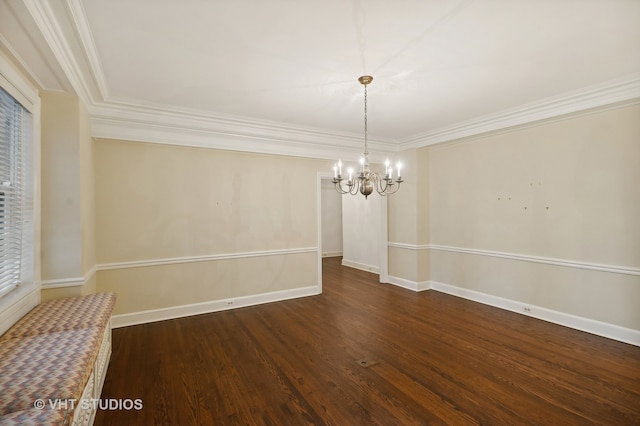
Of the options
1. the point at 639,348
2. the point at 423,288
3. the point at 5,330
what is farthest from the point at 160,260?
the point at 639,348

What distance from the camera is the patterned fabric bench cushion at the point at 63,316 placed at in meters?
2.11

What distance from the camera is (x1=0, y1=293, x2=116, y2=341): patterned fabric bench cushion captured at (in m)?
2.11

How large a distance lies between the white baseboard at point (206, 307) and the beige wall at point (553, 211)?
268 cm

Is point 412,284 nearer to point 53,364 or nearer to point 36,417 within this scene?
point 53,364

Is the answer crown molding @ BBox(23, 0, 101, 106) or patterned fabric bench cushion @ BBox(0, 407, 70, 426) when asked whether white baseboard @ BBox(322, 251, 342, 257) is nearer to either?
crown molding @ BBox(23, 0, 101, 106)

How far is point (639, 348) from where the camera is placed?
3100 millimetres

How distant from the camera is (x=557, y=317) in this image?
378cm

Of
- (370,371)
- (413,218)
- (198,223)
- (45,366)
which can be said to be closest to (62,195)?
(198,223)

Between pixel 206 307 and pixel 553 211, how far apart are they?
486 cm

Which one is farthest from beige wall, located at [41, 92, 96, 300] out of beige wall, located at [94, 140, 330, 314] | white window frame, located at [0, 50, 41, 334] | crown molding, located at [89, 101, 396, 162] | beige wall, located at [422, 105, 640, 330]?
beige wall, located at [422, 105, 640, 330]

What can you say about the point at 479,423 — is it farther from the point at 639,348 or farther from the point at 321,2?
the point at 321,2

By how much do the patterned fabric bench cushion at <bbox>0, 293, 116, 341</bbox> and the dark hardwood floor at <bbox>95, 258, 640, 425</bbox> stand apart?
0.64 meters

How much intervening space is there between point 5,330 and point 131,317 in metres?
1.88

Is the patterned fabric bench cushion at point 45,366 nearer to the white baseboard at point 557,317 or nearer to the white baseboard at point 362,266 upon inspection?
the white baseboard at point 557,317
